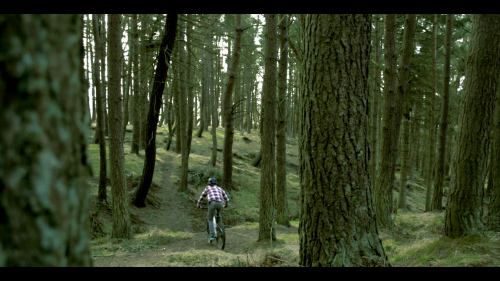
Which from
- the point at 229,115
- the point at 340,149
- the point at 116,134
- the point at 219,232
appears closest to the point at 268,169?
the point at 219,232

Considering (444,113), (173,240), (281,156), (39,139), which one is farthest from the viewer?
(444,113)

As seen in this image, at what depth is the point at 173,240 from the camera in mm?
10203

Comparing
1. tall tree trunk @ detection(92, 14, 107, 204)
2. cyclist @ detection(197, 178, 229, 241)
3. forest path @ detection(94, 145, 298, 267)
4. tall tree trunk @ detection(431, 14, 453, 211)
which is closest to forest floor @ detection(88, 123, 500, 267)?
forest path @ detection(94, 145, 298, 267)

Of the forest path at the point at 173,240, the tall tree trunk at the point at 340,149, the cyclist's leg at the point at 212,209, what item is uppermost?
the tall tree trunk at the point at 340,149

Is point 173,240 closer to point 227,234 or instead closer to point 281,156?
point 227,234

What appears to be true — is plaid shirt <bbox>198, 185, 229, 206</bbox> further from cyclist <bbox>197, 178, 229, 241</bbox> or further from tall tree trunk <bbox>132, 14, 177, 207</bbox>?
tall tree trunk <bbox>132, 14, 177, 207</bbox>

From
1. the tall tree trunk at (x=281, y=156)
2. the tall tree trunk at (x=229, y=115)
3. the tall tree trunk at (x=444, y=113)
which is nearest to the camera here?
the tall tree trunk at (x=281, y=156)

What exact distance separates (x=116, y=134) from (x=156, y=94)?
3.10 metres

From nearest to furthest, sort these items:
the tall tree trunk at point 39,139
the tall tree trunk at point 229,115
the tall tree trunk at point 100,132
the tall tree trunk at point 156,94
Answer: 1. the tall tree trunk at point 39,139
2. the tall tree trunk at point 156,94
3. the tall tree trunk at point 100,132
4. the tall tree trunk at point 229,115

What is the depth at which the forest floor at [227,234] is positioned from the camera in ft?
19.7

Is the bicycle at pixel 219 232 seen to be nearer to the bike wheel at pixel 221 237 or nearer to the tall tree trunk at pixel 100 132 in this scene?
the bike wheel at pixel 221 237

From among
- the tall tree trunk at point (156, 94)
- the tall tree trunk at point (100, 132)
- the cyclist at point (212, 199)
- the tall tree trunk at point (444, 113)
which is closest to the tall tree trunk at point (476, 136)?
the cyclist at point (212, 199)
